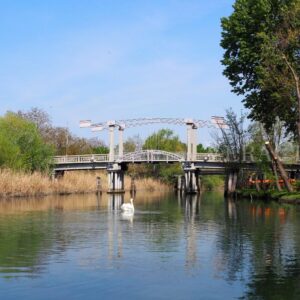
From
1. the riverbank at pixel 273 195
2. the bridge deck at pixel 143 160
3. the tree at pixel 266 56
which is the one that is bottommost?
the riverbank at pixel 273 195

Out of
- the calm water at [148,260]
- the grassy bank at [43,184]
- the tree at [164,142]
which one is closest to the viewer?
the calm water at [148,260]

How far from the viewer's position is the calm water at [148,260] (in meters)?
14.2

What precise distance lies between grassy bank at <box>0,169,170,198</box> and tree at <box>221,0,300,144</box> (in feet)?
79.0

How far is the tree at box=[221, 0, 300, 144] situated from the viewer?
4209cm

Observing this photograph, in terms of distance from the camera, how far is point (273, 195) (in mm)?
56188

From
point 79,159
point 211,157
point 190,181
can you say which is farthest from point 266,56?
point 79,159

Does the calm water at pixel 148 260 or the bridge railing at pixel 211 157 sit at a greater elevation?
the bridge railing at pixel 211 157

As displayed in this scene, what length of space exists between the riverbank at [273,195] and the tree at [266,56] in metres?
5.73

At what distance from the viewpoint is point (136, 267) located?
17016mm

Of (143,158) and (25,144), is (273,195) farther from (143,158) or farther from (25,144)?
(25,144)

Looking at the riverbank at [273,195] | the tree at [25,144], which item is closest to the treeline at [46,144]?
the tree at [25,144]

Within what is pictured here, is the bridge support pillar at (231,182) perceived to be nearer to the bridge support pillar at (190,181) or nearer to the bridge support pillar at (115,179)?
the bridge support pillar at (190,181)

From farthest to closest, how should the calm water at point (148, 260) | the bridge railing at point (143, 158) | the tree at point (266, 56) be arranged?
the bridge railing at point (143, 158) → the tree at point (266, 56) → the calm water at point (148, 260)

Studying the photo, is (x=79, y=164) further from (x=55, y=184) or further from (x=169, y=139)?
(x=169, y=139)
